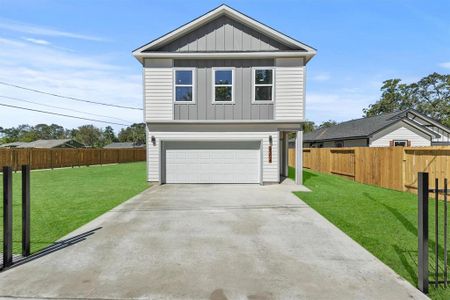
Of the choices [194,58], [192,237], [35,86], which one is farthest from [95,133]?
[192,237]

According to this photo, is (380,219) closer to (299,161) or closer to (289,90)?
(299,161)

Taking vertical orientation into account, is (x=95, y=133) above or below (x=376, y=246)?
above

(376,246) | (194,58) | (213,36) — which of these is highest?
(213,36)

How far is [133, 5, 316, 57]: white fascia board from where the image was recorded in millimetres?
12938

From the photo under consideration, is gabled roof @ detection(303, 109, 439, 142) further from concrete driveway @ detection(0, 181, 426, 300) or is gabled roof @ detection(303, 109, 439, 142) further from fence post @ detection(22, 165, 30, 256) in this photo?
fence post @ detection(22, 165, 30, 256)

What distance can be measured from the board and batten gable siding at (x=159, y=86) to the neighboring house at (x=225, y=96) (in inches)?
1.8

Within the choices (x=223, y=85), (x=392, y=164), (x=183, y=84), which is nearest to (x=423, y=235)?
(x=392, y=164)

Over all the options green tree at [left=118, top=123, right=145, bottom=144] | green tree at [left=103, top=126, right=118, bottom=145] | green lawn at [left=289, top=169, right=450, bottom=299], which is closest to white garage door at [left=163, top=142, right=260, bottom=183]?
green lawn at [left=289, top=169, right=450, bottom=299]

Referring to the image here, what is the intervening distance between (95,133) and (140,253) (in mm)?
81296

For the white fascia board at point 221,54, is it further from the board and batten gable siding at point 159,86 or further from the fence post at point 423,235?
the fence post at point 423,235

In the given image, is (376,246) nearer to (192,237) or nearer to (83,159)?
(192,237)

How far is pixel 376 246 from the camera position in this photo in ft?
17.0

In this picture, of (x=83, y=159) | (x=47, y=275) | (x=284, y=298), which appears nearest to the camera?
(x=284, y=298)

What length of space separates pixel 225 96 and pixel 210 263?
9.87 m
